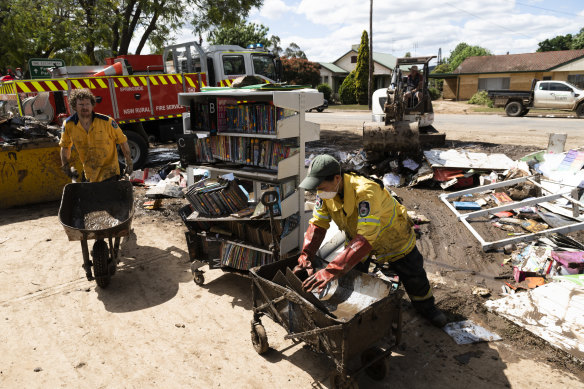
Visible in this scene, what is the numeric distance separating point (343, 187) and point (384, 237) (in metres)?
0.58

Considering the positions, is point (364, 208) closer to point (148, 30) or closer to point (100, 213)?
point (100, 213)

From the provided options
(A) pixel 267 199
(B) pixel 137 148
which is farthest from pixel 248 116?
(B) pixel 137 148

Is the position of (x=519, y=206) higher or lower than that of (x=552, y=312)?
higher

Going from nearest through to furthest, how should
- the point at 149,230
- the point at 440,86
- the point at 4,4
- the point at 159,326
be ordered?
the point at 159,326, the point at 149,230, the point at 4,4, the point at 440,86

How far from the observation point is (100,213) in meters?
5.03

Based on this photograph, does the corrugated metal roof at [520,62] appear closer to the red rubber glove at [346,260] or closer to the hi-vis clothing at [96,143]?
the hi-vis clothing at [96,143]

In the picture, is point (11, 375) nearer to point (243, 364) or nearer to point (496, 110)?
point (243, 364)

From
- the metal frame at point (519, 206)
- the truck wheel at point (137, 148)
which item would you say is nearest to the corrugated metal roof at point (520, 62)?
the metal frame at point (519, 206)

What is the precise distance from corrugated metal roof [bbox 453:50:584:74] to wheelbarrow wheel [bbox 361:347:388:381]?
3417cm

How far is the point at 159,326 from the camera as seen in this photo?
388cm

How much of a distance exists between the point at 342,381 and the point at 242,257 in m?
2.08

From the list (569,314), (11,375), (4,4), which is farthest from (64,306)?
(4,4)

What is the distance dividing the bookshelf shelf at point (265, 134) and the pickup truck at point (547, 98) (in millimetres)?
18214

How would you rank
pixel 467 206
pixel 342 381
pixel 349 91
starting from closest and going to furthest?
1. pixel 342 381
2. pixel 467 206
3. pixel 349 91
